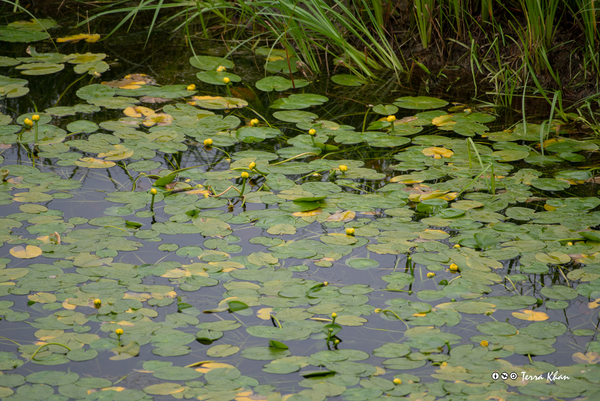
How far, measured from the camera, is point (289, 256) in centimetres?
199

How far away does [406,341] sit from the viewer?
1.65 meters

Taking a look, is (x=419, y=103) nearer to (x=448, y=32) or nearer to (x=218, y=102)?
(x=448, y=32)

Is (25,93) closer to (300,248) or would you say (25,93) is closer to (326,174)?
(326,174)

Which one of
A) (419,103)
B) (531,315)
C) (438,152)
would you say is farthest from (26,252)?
(419,103)

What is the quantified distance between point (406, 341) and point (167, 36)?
9.88ft

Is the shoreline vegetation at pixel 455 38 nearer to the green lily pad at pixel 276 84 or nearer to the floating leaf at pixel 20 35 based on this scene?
the green lily pad at pixel 276 84

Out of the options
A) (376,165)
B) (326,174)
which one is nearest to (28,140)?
(326,174)

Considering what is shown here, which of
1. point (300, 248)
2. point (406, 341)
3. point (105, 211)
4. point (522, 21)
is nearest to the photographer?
point (406, 341)

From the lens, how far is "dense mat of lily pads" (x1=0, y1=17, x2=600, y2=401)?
1543mm

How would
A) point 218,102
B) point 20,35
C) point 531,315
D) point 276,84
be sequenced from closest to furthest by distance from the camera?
1. point 531,315
2. point 218,102
3. point 276,84
4. point 20,35

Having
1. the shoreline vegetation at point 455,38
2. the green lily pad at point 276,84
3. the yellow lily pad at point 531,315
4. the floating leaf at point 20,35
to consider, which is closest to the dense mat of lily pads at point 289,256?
the yellow lily pad at point 531,315

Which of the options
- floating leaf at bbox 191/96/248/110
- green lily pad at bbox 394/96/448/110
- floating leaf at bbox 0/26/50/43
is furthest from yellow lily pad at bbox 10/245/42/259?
floating leaf at bbox 0/26/50/43

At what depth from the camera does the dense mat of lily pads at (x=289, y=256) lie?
5.06ft

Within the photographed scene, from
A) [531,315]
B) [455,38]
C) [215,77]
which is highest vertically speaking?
[455,38]
